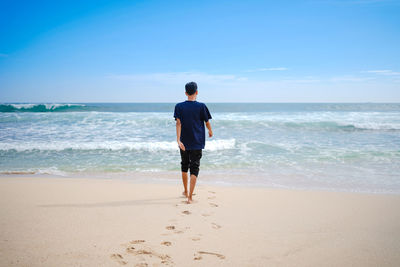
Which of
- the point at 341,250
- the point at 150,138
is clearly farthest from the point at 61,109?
the point at 341,250

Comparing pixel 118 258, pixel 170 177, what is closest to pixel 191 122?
pixel 118 258

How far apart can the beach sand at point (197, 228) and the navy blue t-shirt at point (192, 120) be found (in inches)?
41.3

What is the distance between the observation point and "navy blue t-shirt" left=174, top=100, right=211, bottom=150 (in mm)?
3672

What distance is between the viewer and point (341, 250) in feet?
7.78

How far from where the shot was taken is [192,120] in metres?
3.68

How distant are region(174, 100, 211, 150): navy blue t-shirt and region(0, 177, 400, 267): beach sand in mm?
1048

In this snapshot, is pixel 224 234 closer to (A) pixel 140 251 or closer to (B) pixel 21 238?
(A) pixel 140 251

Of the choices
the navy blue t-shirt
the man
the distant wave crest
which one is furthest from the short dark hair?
the distant wave crest

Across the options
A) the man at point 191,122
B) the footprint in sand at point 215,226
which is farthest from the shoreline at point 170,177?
the footprint in sand at point 215,226

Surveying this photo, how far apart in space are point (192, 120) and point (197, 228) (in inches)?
65.6

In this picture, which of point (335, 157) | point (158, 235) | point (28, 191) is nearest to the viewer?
point (158, 235)

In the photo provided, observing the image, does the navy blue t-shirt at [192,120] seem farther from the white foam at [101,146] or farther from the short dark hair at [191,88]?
the white foam at [101,146]

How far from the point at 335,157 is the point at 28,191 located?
8.46 m

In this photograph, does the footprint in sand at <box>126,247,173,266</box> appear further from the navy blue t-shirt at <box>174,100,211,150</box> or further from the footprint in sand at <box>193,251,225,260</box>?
the navy blue t-shirt at <box>174,100,211,150</box>
